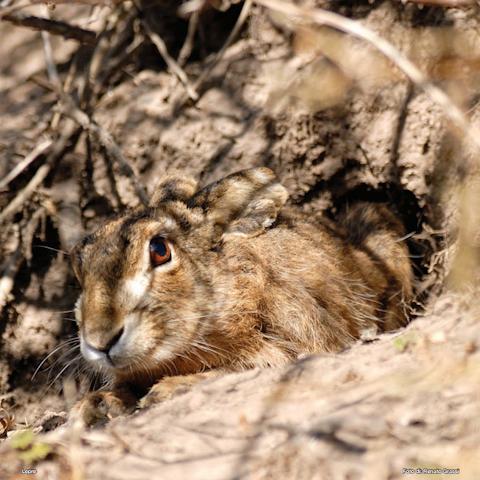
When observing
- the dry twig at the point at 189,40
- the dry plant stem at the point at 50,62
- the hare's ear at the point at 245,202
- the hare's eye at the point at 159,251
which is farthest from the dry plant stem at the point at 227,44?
the hare's eye at the point at 159,251

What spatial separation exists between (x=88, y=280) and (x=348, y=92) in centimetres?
292

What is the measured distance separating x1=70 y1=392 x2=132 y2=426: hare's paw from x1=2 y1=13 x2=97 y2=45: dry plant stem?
10.5 ft

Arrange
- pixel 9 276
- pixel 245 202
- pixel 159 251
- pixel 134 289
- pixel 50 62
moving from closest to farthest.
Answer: pixel 134 289, pixel 159 251, pixel 245 202, pixel 9 276, pixel 50 62

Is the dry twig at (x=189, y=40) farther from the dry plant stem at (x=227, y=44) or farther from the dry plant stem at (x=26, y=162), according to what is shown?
the dry plant stem at (x=26, y=162)

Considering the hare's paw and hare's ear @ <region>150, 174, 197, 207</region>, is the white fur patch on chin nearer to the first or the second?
the hare's paw

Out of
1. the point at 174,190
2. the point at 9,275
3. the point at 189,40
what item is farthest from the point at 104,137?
the point at 9,275

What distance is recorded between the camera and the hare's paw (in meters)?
5.32

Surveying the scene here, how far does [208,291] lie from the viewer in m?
5.63

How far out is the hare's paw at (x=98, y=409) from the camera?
532cm

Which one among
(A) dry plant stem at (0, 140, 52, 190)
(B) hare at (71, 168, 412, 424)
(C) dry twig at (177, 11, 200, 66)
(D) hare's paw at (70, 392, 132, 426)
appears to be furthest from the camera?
(C) dry twig at (177, 11, 200, 66)

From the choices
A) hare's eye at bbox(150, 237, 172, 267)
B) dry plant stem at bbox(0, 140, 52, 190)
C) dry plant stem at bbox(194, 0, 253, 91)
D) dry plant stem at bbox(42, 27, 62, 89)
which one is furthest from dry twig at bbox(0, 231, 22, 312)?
hare's eye at bbox(150, 237, 172, 267)

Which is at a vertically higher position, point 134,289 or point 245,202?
point 245,202

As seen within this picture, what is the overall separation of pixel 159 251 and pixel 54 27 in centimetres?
280

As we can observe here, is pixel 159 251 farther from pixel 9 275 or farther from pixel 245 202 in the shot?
pixel 9 275
